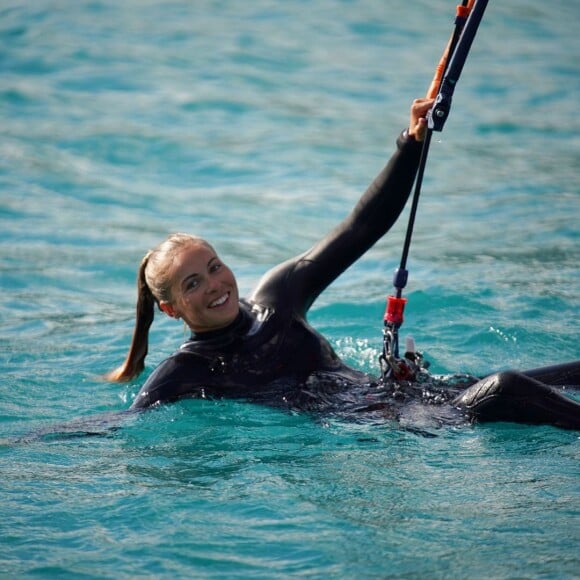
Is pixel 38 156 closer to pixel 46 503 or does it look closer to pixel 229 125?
pixel 229 125

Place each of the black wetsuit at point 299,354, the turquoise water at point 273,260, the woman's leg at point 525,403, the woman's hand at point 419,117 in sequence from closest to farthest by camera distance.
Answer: the turquoise water at point 273,260 → the woman's leg at point 525,403 → the woman's hand at point 419,117 → the black wetsuit at point 299,354

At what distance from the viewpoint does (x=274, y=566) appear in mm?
3600

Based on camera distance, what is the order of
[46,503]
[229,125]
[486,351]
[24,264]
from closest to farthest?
[46,503]
[486,351]
[24,264]
[229,125]

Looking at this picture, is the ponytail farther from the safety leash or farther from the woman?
the safety leash

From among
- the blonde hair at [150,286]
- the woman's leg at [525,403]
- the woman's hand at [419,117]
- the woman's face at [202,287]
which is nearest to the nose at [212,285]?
the woman's face at [202,287]

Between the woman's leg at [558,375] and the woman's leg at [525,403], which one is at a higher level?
the woman's leg at [525,403]

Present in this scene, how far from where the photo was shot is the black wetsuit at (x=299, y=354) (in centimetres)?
468

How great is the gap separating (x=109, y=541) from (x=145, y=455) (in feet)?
2.47

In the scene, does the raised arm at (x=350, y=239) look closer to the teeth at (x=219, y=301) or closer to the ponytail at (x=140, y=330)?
the teeth at (x=219, y=301)

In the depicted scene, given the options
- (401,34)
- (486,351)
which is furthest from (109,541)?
(401,34)

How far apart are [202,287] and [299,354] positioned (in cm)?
54

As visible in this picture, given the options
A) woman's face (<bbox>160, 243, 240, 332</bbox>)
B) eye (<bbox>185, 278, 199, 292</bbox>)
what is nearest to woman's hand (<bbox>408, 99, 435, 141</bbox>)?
woman's face (<bbox>160, 243, 240, 332</bbox>)

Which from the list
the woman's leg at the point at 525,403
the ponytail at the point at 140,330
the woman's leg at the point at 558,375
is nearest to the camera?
the woman's leg at the point at 525,403

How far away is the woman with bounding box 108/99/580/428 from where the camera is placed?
4.62 m
